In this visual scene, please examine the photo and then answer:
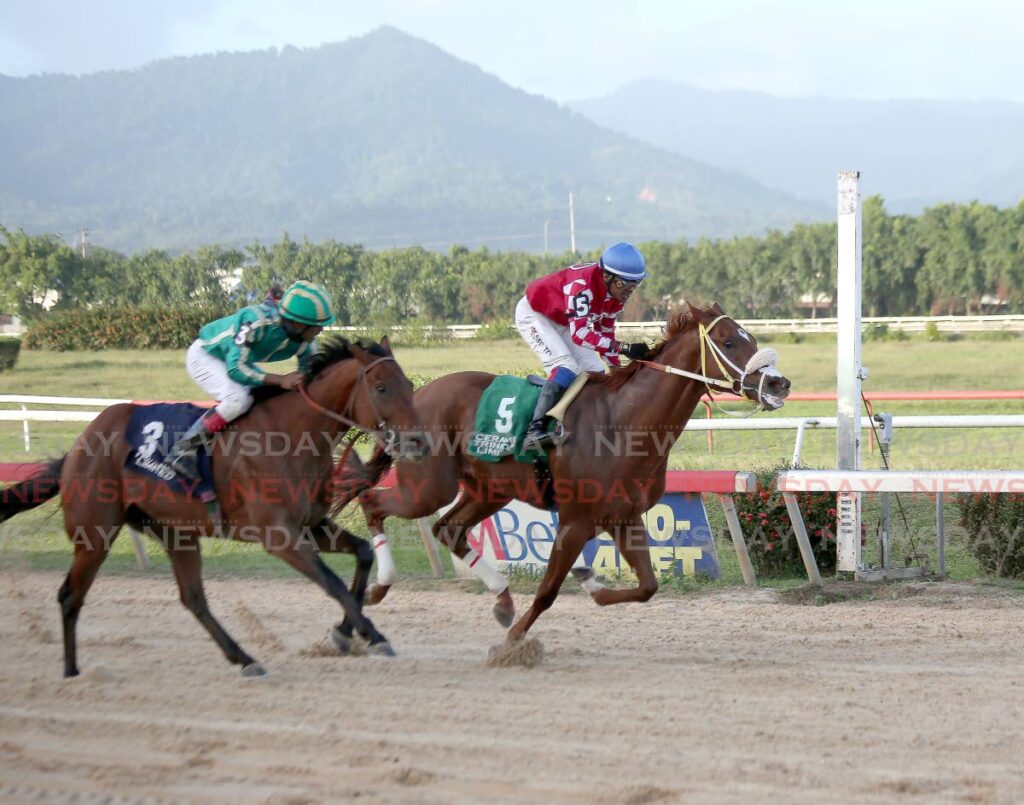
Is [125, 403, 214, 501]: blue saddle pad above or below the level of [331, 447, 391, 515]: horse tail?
above

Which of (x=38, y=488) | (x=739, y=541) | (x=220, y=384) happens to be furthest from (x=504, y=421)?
(x=38, y=488)

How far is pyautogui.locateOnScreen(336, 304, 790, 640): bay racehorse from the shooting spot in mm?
5367

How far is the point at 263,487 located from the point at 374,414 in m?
0.58

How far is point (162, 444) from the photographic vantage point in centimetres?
530

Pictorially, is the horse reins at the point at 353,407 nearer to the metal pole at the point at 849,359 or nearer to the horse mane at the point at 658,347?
the horse mane at the point at 658,347

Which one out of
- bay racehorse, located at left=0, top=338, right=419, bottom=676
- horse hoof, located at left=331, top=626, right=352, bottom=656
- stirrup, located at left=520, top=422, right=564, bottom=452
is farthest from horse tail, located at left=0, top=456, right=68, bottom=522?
stirrup, located at left=520, top=422, right=564, bottom=452

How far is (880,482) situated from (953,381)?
55.1ft

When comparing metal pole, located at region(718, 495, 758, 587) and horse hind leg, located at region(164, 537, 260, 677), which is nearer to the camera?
horse hind leg, located at region(164, 537, 260, 677)

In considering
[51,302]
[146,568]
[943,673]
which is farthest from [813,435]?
[51,302]

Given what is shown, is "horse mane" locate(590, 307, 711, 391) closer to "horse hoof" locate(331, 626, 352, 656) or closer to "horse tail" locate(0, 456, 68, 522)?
"horse hoof" locate(331, 626, 352, 656)

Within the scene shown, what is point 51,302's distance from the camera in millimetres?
30000

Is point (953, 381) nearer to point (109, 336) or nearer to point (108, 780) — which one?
point (109, 336)

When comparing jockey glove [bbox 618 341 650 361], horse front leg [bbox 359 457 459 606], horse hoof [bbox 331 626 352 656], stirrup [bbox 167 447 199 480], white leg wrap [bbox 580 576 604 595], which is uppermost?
jockey glove [bbox 618 341 650 361]

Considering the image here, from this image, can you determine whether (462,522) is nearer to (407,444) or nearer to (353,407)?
(353,407)
